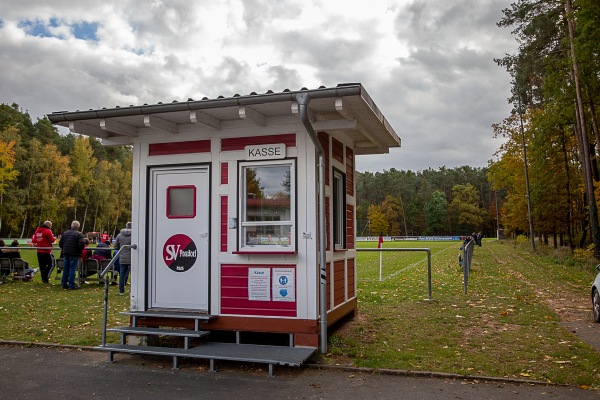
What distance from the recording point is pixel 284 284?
23.8ft

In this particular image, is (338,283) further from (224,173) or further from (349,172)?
(224,173)

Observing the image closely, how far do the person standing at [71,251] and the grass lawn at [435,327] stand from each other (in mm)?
359

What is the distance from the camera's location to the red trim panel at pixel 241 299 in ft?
23.9

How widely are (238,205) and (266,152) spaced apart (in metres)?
0.87

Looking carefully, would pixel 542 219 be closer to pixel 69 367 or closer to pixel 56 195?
pixel 69 367

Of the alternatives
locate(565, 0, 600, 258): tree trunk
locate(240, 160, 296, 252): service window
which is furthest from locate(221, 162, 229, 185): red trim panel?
locate(565, 0, 600, 258): tree trunk

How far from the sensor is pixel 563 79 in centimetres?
2317

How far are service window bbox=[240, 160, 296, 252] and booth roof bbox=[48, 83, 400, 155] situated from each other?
696 millimetres

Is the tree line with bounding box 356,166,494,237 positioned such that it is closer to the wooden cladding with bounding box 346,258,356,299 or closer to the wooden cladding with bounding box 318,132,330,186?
the wooden cladding with bounding box 346,258,356,299

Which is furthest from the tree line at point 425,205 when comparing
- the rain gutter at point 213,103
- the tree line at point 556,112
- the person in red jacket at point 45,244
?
the rain gutter at point 213,103

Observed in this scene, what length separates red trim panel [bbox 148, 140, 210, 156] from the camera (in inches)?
309

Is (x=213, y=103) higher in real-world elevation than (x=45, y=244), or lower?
higher

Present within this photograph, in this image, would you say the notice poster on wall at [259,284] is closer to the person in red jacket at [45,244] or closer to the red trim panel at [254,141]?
the red trim panel at [254,141]

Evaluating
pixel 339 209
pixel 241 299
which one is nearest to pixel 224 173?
pixel 241 299
